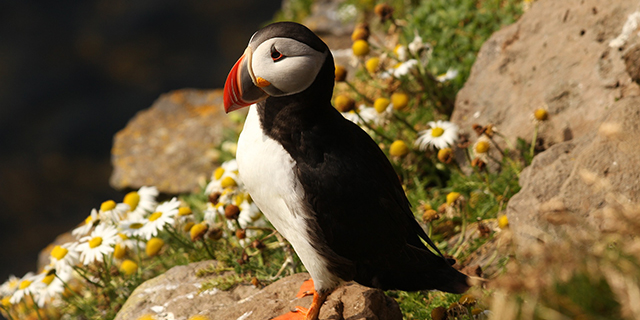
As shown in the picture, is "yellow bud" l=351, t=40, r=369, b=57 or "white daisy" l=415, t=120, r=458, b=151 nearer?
"white daisy" l=415, t=120, r=458, b=151

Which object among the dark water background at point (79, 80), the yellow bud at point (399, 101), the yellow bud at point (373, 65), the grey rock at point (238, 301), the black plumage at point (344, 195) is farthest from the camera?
the dark water background at point (79, 80)

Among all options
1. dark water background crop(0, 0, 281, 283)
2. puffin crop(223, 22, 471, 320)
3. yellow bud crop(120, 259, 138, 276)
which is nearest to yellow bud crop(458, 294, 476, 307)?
puffin crop(223, 22, 471, 320)

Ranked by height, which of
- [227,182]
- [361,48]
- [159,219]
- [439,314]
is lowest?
[439,314]

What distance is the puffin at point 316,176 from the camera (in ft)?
7.22

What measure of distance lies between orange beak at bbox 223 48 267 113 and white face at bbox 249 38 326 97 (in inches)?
0.9

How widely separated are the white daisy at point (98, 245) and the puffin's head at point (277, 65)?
5.31ft

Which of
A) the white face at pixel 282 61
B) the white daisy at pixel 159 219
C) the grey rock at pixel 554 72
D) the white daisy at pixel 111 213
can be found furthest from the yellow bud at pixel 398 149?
the white daisy at pixel 111 213

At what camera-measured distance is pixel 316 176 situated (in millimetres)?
2318

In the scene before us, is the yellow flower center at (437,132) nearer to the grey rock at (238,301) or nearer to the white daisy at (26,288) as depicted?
the grey rock at (238,301)

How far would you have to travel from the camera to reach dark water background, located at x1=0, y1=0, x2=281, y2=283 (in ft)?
29.7

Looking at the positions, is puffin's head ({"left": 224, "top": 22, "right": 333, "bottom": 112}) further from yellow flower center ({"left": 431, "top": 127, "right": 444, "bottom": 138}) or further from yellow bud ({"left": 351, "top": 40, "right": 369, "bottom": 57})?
yellow bud ({"left": 351, "top": 40, "right": 369, "bottom": 57})

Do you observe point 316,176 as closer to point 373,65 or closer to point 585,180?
point 585,180

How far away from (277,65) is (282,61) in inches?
1.0

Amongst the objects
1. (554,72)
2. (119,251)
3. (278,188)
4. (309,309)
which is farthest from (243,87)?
(554,72)
